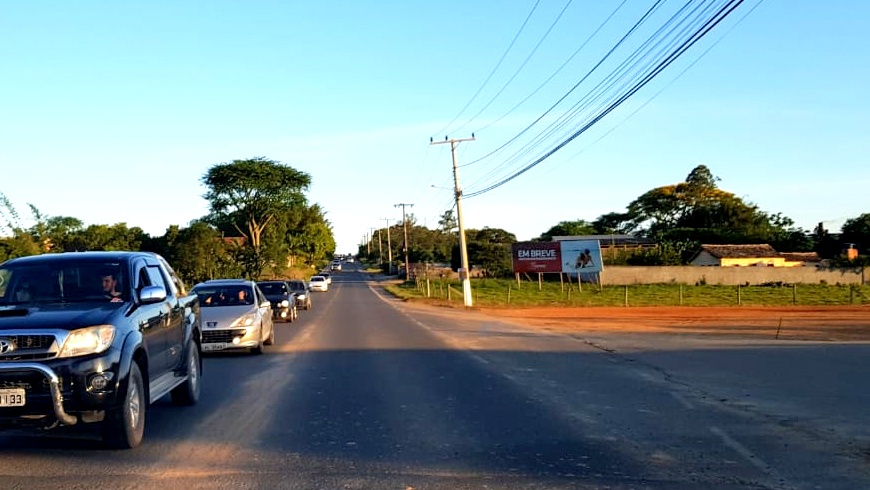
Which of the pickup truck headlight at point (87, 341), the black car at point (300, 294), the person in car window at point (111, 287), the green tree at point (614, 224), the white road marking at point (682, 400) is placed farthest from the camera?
the green tree at point (614, 224)

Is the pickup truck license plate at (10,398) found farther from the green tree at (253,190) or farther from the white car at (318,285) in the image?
the green tree at (253,190)

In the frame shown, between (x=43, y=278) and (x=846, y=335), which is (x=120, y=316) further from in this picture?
(x=846, y=335)

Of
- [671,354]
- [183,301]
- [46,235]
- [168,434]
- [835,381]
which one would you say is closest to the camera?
[168,434]

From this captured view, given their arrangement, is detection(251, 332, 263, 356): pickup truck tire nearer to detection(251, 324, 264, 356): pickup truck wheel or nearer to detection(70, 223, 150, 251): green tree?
detection(251, 324, 264, 356): pickup truck wheel

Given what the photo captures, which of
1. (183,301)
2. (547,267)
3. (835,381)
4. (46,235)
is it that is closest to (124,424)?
(183,301)

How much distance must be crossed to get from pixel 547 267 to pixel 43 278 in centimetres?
5623

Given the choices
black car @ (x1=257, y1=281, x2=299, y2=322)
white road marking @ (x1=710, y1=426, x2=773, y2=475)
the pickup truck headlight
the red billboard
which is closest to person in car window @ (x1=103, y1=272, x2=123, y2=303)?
the pickup truck headlight

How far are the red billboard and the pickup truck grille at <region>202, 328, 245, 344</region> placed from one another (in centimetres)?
4740

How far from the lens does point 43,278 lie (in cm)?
925

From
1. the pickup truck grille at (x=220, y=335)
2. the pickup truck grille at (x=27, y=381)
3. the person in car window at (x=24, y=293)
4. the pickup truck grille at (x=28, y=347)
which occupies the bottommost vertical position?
the pickup truck grille at (x=220, y=335)

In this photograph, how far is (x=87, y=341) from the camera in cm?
766

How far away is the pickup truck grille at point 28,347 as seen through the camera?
24.3 ft

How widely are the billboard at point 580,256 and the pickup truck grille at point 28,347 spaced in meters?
56.2

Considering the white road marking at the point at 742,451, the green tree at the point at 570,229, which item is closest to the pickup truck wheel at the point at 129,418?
the white road marking at the point at 742,451
